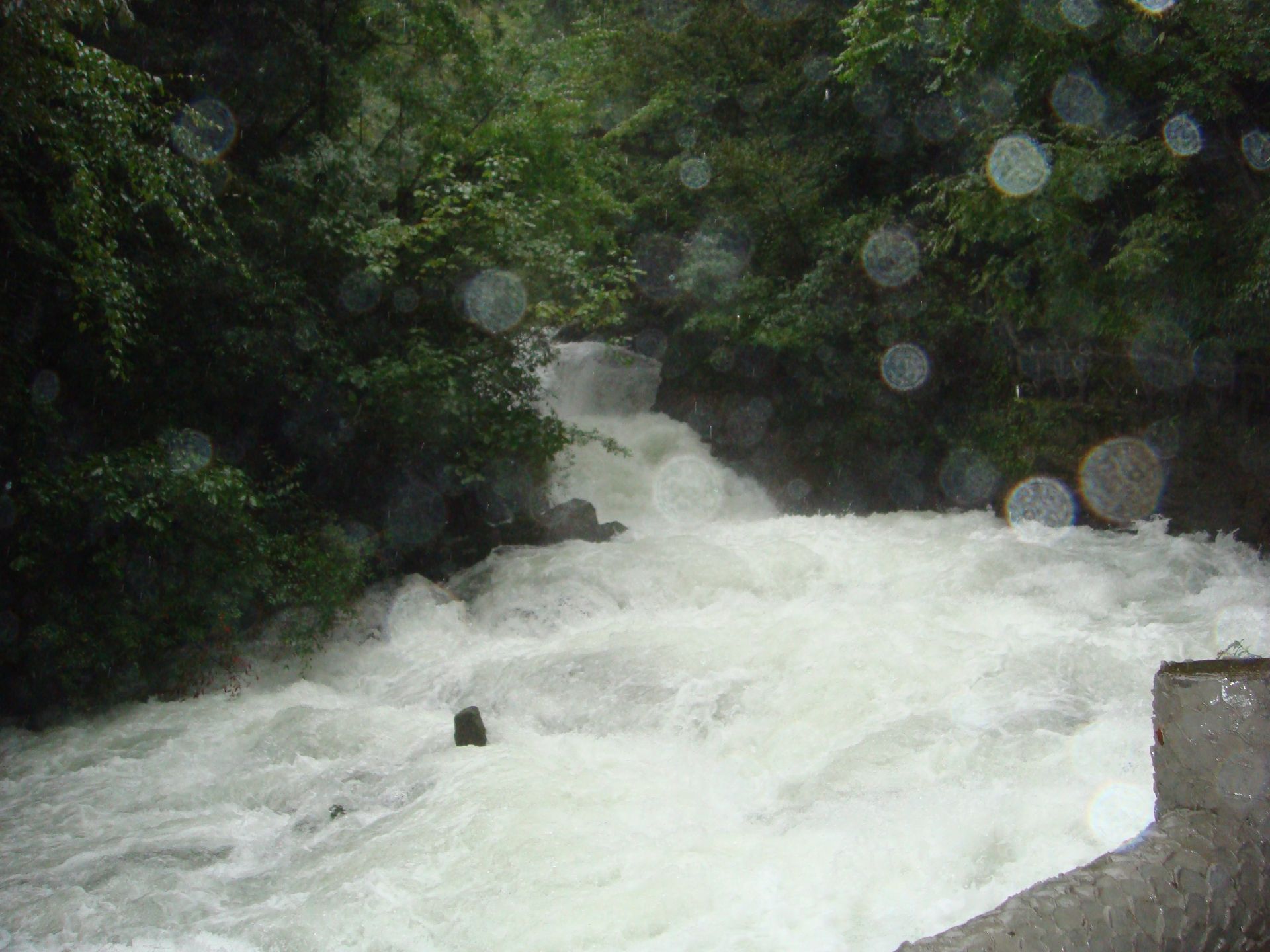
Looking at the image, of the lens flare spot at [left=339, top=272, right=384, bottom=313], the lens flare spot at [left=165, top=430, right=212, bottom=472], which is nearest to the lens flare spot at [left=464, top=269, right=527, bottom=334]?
the lens flare spot at [left=339, top=272, right=384, bottom=313]

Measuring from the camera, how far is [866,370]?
Result: 483 inches

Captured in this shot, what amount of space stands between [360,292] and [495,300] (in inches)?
57.4

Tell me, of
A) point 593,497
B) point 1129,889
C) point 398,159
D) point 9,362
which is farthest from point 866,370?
point 1129,889

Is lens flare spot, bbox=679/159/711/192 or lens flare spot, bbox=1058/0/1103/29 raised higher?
lens flare spot, bbox=679/159/711/192

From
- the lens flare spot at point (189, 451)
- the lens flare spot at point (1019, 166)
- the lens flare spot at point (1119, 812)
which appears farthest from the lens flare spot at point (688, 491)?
the lens flare spot at point (1119, 812)

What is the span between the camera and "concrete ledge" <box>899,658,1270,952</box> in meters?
1.96

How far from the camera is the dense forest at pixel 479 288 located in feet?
21.7

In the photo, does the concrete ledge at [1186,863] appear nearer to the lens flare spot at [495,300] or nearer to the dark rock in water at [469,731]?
the dark rock in water at [469,731]

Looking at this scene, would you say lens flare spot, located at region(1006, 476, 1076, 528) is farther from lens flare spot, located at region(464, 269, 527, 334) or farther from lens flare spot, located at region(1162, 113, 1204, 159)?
lens flare spot, located at region(464, 269, 527, 334)

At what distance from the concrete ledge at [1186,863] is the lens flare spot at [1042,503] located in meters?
7.85

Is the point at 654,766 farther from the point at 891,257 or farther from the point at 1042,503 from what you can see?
the point at 891,257

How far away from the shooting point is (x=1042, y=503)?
10.1 meters

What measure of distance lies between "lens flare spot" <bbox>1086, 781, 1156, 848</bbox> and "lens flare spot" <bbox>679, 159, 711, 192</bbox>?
41.7 feet

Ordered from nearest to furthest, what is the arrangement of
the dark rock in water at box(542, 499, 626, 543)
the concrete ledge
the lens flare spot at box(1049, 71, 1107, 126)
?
the concrete ledge, the lens flare spot at box(1049, 71, 1107, 126), the dark rock in water at box(542, 499, 626, 543)
